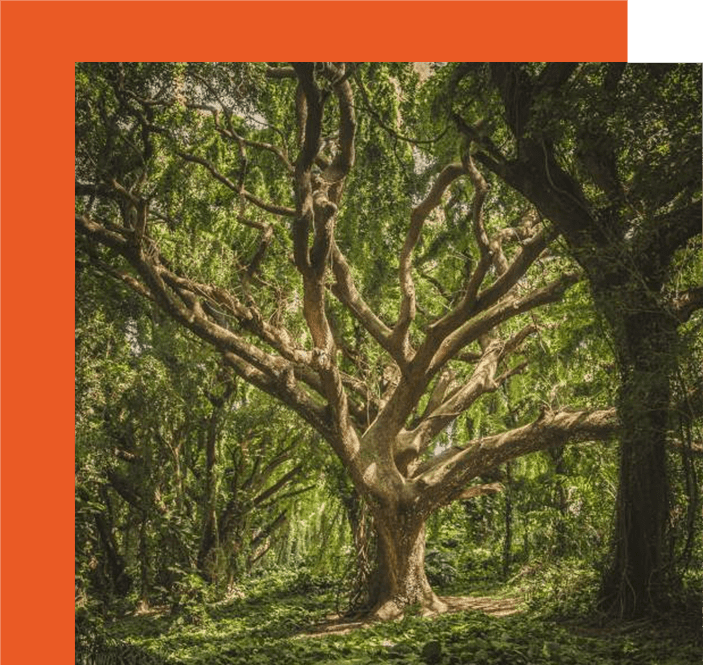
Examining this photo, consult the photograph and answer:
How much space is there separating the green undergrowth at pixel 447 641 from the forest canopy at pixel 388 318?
20 centimetres

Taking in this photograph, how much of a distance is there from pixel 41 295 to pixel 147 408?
1.49 meters

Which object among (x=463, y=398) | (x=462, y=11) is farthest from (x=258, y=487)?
(x=462, y=11)

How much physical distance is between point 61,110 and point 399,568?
10.8 feet

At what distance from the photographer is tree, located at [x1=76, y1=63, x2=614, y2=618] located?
3.50 meters

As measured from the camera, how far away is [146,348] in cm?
401

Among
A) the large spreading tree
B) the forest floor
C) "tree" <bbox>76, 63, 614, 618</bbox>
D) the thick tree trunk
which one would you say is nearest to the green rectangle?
the large spreading tree

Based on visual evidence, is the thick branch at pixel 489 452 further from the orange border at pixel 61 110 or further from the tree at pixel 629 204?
the orange border at pixel 61 110

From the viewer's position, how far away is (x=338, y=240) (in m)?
4.59

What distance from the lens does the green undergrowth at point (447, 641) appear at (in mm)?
2574

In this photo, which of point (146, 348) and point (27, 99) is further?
point (146, 348)

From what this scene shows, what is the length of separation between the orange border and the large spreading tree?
0.18 metres

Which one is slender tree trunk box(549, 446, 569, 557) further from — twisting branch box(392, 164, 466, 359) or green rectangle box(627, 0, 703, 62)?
green rectangle box(627, 0, 703, 62)

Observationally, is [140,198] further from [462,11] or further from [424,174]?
[462,11]

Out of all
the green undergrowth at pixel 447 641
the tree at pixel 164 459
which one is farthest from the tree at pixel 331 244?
the green undergrowth at pixel 447 641
